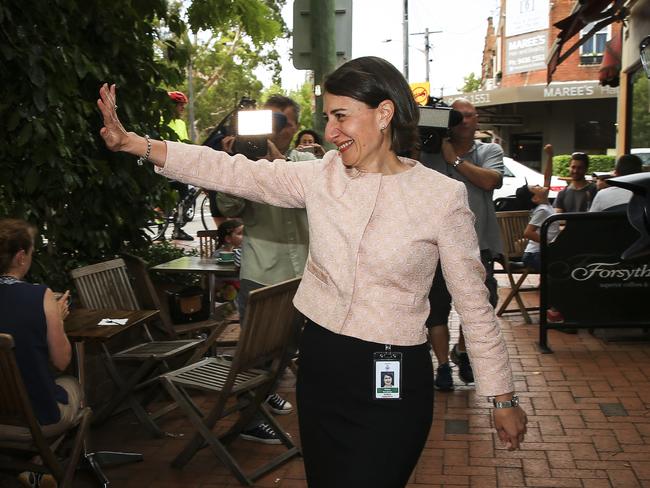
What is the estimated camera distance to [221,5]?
645 centimetres

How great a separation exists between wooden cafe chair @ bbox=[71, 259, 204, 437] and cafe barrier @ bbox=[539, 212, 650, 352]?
10.3 ft

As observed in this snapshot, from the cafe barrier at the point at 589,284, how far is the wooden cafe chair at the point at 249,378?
311 cm

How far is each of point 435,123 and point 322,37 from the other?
84.1 inches

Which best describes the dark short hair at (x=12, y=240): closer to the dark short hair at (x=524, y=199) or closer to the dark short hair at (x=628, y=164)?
the dark short hair at (x=628, y=164)

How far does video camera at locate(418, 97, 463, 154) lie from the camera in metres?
4.95

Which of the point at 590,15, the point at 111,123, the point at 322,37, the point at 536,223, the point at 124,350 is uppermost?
the point at 590,15

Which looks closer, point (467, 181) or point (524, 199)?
point (467, 181)

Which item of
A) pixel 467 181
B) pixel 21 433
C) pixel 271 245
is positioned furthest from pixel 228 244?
pixel 21 433

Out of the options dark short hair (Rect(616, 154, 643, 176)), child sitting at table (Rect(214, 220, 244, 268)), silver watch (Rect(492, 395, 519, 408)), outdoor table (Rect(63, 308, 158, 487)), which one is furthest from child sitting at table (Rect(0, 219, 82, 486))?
dark short hair (Rect(616, 154, 643, 176))

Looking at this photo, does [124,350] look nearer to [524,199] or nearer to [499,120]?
[524,199]

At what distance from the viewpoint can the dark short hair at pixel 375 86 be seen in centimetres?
232

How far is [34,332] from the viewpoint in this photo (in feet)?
11.8

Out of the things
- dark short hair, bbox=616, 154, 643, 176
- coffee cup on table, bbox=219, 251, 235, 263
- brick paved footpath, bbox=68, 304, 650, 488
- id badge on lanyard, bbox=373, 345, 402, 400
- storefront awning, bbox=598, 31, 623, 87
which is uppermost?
storefront awning, bbox=598, 31, 623, 87

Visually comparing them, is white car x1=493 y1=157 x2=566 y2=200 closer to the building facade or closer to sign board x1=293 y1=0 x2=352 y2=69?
sign board x1=293 y1=0 x2=352 y2=69
